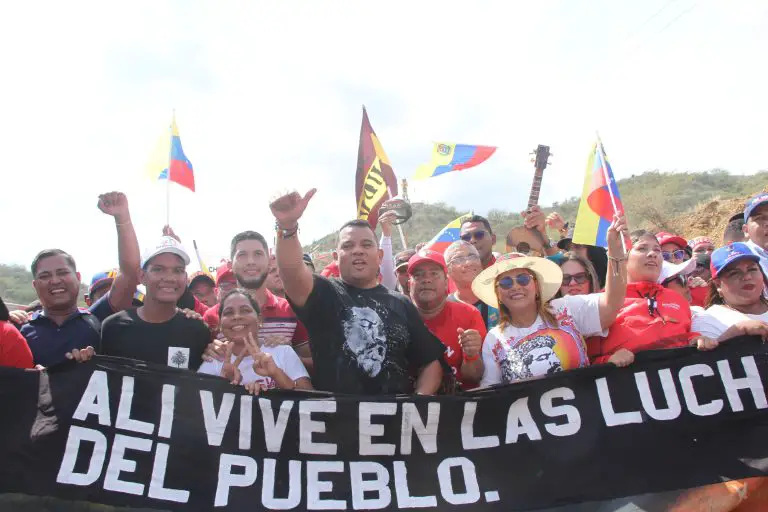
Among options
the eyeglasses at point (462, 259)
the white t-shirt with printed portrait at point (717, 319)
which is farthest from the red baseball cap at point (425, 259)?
the white t-shirt with printed portrait at point (717, 319)

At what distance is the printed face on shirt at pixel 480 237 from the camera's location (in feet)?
20.0

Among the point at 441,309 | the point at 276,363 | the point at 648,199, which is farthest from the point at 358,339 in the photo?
the point at 648,199

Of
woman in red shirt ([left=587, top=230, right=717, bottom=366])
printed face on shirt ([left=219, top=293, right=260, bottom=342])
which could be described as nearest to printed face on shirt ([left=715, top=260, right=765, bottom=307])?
woman in red shirt ([left=587, top=230, right=717, bottom=366])

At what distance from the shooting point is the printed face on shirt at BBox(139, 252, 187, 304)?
14.3 feet

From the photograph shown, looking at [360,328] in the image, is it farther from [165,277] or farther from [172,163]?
[172,163]

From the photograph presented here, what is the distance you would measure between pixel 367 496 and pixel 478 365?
1088 millimetres

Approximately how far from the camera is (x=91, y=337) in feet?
14.2

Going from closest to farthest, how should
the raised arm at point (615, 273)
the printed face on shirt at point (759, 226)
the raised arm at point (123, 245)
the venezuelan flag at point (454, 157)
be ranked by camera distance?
the raised arm at point (615, 273) → the raised arm at point (123, 245) → the printed face on shirt at point (759, 226) → the venezuelan flag at point (454, 157)

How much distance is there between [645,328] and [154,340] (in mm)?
3229

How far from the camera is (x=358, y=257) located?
4094 mm

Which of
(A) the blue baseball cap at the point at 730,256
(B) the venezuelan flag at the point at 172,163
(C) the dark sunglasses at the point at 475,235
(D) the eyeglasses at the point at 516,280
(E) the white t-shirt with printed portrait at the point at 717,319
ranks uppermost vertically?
(B) the venezuelan flag at the point at 172,163

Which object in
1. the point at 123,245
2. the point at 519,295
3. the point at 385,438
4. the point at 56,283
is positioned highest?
the point at 123,245

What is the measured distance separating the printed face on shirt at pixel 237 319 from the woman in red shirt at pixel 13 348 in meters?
1.21

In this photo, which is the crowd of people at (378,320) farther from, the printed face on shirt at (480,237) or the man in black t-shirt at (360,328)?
the printed face on shirt at (480,237)
